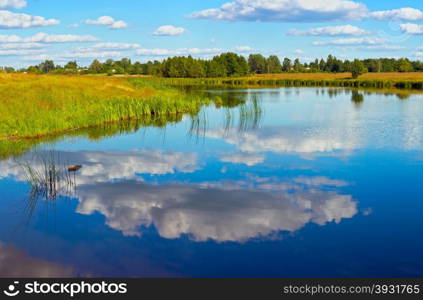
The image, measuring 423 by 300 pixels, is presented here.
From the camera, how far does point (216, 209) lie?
1248 cm

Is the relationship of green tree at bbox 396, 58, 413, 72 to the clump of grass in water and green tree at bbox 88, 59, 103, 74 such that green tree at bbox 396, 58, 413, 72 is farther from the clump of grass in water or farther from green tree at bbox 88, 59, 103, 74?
the clump of grass in water

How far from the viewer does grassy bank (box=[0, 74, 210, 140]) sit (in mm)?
24656

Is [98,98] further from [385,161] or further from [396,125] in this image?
[385,161]

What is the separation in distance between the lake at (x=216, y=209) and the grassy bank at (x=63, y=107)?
2.79m

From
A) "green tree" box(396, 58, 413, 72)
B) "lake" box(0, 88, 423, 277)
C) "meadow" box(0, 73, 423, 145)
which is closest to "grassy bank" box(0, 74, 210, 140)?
"meadow" box(0, 73, 423, 145)

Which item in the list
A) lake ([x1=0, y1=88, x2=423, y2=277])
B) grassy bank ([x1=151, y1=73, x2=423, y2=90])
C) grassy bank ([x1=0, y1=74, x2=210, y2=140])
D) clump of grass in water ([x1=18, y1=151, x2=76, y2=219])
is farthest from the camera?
grassy bank ([x1=151, y1=73, x2=423, y2=90])

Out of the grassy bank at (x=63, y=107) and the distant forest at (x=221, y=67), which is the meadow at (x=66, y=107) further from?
Answer: the distant forest at (x=221, y=67)

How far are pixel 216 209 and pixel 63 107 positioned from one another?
835 inches

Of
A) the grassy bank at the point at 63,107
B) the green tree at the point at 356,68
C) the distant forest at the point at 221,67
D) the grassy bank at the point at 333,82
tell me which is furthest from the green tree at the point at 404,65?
the grassy bank at the point at 63,107

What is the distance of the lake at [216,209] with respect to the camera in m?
9.12

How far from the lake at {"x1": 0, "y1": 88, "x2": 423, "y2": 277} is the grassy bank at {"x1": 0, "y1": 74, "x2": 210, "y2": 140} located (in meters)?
2.79

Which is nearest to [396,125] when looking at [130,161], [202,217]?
[130,161]

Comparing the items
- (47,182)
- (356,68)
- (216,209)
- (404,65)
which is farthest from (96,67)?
(216,209)

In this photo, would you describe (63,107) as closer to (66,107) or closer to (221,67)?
(66,107)
